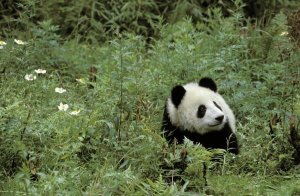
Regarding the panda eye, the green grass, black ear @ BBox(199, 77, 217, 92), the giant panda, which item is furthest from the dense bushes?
the panda eye

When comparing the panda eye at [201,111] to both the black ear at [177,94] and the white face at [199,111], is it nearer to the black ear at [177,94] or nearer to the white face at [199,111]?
the white face at [199,111]

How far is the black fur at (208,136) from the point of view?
6.61 metres

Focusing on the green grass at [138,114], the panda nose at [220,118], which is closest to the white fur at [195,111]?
the panda nose at [220,118]

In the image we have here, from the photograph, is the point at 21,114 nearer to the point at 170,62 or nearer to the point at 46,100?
the point at 46,100

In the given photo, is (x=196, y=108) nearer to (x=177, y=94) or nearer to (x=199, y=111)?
(x=199, y=111)

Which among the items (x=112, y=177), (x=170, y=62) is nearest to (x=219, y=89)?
(x=170, y=62)

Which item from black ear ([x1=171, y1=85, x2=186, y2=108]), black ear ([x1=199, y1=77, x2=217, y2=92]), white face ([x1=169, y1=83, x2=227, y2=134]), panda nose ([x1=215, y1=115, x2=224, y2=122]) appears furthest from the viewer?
black ear ([x1=199, y1=77, x2=217, y2=92])

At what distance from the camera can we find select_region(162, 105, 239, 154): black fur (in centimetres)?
661

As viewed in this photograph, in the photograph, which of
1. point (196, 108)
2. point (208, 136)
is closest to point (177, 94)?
point (196, 108)

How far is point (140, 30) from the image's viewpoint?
1063 centimetres

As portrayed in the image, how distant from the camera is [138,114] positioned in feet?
22.4

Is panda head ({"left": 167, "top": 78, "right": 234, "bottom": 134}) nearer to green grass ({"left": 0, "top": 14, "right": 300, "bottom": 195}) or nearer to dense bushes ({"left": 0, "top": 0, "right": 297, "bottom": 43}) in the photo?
green grass ({"left": 0, "top": 14, "right": 300, "bottom": 195})

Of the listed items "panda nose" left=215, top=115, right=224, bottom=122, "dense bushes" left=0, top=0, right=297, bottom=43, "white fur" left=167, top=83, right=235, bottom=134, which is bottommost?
"dense bushes" left=0, top=0, right=297, bottom=43

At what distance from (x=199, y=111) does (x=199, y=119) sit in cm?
8
